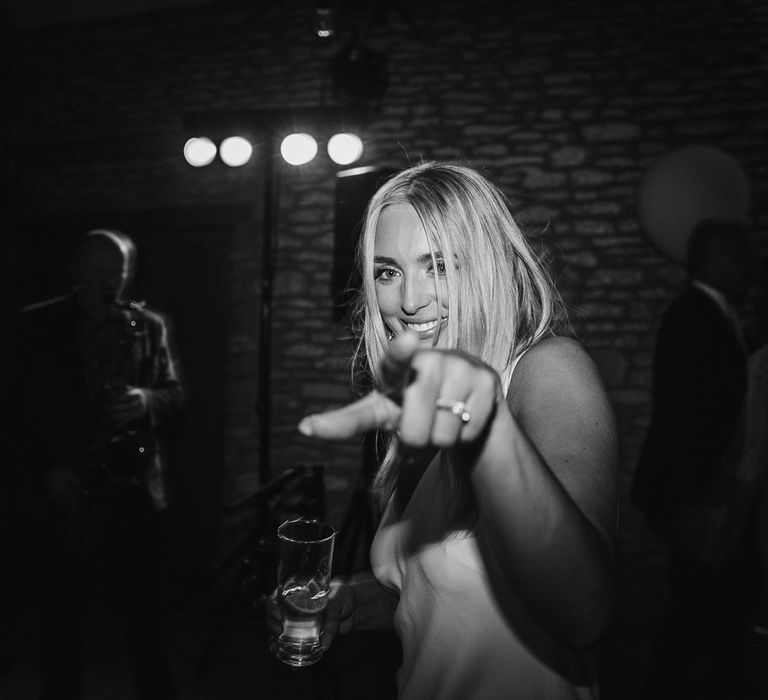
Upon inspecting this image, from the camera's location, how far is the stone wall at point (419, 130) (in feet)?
12.9

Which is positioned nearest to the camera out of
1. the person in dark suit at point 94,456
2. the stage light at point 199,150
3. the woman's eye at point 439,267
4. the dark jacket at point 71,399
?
the woman's eye at point 439,267

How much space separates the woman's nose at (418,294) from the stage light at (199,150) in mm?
3407

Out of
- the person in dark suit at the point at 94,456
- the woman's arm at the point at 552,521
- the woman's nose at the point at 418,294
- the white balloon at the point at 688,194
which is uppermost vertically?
the white balloon at the point at 688,194

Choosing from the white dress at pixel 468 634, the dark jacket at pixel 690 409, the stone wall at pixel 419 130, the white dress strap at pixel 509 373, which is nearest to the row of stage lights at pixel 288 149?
the stone wall at pixel 419 130

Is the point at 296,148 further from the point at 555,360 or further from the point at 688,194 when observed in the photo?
the point at 555,360

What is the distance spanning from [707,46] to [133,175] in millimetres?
4559

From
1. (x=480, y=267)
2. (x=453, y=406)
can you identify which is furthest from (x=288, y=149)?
(x=453, y=406)

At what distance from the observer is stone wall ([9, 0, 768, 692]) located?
12.9ft

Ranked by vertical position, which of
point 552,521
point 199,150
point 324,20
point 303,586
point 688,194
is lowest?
point 303,586

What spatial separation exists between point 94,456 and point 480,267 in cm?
228

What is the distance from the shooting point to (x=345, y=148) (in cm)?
395

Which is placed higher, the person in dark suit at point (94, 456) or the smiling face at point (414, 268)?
the smiling face at point (414, 268)

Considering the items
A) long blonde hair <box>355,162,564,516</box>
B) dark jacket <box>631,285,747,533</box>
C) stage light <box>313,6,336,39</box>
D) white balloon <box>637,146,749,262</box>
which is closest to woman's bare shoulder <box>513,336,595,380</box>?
long blonde hair <box>355,162,564,516</box>

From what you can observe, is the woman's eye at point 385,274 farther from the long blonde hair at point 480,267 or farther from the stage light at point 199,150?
the stage light at point 199,150
